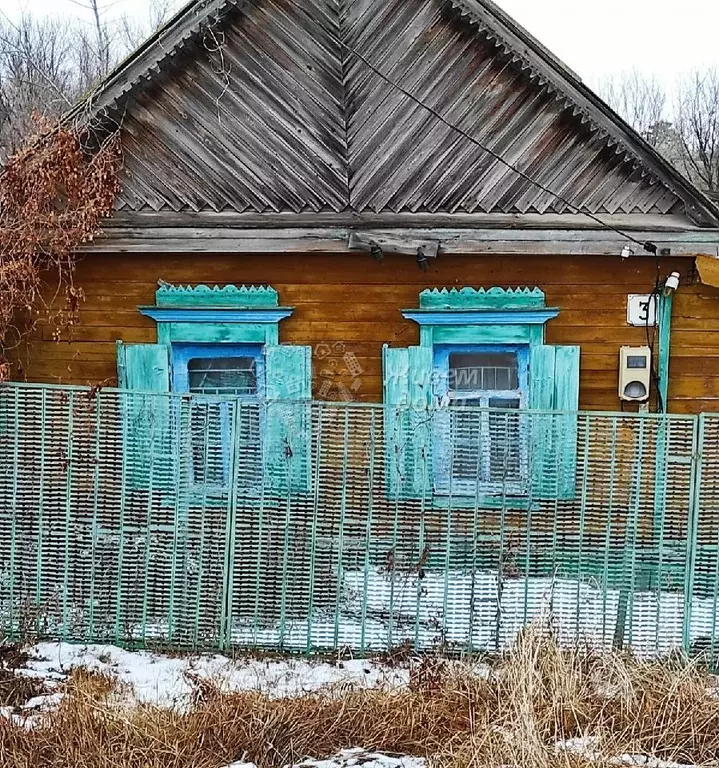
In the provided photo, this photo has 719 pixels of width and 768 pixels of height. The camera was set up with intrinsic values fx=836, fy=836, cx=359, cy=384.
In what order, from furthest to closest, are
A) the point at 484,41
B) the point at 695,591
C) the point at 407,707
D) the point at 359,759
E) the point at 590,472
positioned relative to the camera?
the point at 484,41 < the point at 590,472 < the point at 695,591 < the point at 407,707 < the point at 359,759

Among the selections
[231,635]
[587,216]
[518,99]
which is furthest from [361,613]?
[518,99]

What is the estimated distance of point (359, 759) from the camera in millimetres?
4297

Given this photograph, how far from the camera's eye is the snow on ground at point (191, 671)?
4.91 m

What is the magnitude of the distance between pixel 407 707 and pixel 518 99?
16.5ft

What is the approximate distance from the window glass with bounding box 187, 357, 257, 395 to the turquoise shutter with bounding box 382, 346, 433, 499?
1.23 meters

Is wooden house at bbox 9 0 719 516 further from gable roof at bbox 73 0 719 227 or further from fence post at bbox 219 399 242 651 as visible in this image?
fence post at bbox 219 399 242 651

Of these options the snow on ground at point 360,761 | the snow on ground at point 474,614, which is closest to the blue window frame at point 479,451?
the snow on ground at point 474,614

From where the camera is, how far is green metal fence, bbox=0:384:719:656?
535 centimetres

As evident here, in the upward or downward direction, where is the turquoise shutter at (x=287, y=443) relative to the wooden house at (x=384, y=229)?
downward

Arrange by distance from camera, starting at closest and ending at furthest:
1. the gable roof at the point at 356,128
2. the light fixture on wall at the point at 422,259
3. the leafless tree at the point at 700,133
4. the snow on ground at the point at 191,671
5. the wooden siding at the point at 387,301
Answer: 1. the snow on ground at the point at 191,671
2. the light fixture on wall at the point at 422,259
3. the gable roof at the point at 356,128
4. the wooden siding at the point at 387,301
5. the leafless tree at the point at 700,133

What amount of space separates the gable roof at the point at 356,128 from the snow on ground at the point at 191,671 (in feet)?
12.1

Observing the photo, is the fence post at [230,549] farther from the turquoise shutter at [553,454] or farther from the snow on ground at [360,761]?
the turquoise shutter at [553,454]

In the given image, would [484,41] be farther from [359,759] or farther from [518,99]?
[359,759]

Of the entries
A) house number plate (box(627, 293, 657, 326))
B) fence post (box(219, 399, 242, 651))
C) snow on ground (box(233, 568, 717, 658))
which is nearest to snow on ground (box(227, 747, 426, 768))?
snow on ground (box(233, 568, 717, 658))
